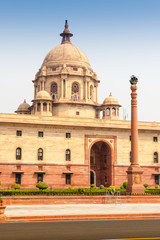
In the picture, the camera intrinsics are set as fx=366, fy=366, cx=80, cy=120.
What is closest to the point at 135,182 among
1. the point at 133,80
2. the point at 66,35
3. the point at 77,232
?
the point at 133,80

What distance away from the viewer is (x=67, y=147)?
162ft

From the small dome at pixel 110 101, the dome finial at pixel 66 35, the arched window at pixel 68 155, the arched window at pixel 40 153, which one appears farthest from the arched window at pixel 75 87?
the arched window at pixel 40 153

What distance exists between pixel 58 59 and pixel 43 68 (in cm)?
313

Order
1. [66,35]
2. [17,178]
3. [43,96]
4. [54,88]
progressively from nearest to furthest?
[17,178] → [43,96] → [54,88] → [66,35]

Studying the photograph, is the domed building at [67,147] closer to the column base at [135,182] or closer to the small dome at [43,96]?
the small dome at [43,96]

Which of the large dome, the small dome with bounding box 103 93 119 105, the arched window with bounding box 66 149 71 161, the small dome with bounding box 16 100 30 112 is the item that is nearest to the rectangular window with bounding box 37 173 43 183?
the arched window with bounding box 66 149 71 161

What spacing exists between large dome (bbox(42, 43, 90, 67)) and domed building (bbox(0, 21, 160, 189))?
12.1ft

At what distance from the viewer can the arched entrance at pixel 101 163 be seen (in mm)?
52166

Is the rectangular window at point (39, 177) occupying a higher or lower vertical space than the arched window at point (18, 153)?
lower

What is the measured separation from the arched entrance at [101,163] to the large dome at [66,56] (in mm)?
17451

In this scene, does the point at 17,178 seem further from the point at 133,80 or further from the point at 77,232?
the point at 77,232

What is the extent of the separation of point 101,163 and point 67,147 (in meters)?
7.72

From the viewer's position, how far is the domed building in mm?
47000

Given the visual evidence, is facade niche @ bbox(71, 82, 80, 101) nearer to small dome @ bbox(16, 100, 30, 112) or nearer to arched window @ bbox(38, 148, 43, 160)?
small dome @ bbox(16, 100, 30, 112)
